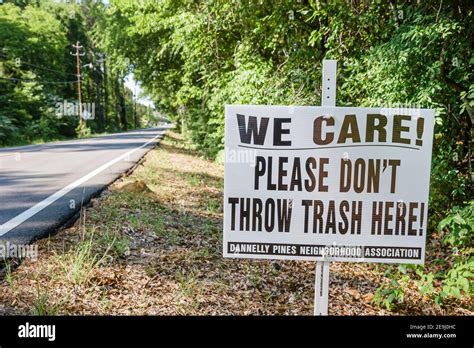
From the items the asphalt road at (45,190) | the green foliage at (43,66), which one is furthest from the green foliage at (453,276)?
the green foliage at (43,66)

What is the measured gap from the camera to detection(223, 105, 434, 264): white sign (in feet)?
7.81

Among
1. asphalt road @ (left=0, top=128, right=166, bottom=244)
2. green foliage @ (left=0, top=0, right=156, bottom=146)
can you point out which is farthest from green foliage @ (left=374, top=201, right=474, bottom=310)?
green foliage @ (left=0, top=0, right=156, bottom=146)

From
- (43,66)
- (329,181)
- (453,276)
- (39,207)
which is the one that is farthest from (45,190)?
(43,66)

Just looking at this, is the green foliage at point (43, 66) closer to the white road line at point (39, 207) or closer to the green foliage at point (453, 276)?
the white road line at point (39, 207)

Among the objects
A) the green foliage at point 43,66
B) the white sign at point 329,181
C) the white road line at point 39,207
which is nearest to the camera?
the white sign at point 329,181

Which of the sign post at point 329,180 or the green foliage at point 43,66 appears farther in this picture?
the green foliage at point 43,66

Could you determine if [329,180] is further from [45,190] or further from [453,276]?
[45,190]

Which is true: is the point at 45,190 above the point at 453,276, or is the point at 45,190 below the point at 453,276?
above

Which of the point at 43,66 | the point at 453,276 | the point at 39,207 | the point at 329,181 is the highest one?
the point at 43,66

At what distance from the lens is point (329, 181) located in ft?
7.85

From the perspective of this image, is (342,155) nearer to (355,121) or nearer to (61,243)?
(355,121)

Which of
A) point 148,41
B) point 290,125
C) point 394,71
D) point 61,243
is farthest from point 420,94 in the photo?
point 148,41

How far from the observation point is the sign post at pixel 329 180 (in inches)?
93.7

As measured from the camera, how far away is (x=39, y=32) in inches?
1570
